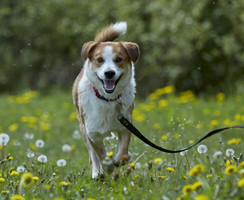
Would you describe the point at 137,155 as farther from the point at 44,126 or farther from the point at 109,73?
the point at 44,126

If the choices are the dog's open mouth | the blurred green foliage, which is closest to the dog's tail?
the dog's open mouth

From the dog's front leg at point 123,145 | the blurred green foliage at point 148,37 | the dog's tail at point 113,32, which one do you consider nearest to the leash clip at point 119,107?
the dog's front leg at point 123,145

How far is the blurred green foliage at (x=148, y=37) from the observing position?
8.16 m

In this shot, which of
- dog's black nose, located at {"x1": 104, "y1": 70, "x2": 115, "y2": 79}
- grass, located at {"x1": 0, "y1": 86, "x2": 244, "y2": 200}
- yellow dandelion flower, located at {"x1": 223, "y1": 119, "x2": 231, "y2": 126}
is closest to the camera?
grass, located at {"x1": 0, "y1": 86, "x2": 244, "y2": 200}

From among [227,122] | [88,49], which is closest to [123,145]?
[88,49]

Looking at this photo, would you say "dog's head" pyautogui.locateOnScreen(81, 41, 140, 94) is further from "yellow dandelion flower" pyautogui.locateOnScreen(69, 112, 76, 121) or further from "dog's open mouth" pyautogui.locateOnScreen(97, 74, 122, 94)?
"yellow dandelion flower" pyautogui.locateOnScreen(69, 112, 76, 121)

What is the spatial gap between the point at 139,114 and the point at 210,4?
2.66m

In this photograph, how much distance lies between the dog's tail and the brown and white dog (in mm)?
193

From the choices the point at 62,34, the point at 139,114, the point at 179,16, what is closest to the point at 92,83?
the point at 139,114

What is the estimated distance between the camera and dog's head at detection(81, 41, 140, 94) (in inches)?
143

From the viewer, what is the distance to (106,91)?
3602 mm

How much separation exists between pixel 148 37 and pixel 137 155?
453 cm

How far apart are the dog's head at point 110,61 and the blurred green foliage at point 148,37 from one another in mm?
4470

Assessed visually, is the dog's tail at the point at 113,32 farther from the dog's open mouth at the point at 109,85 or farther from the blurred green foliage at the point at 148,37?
the blurred green foliage at the point at 148,37
